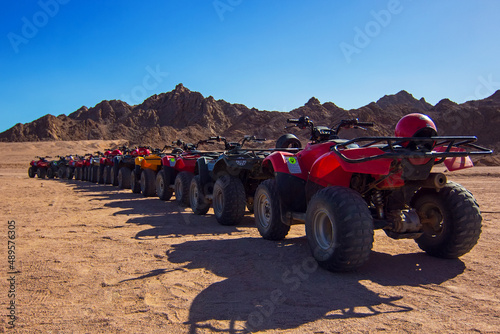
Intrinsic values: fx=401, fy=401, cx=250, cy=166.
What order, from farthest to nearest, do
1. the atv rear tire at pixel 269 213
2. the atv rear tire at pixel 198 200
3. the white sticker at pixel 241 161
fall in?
the atv rear tire at pixel 198 200 → the white sticker at pixel 241 161 → the atv rear tire at pixel 269 213

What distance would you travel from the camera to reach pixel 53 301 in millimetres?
3258

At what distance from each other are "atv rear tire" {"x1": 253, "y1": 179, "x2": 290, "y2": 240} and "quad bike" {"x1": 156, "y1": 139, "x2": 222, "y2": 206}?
338 cm

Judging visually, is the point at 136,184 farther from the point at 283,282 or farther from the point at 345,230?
the point at 345,230

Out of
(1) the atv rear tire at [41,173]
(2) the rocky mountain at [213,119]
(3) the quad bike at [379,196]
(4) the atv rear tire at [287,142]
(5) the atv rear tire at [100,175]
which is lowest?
(1) the atv rear tire at [41,173]

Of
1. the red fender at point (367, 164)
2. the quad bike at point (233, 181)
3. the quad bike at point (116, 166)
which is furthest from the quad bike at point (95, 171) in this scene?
the red fender at point (367, 164)

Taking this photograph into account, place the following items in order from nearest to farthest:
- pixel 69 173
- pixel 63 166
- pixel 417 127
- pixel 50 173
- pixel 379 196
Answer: pixel 417 127 → pixel 379 196 → pixel 69 173 → pixel 63 166 → pixel 50 173

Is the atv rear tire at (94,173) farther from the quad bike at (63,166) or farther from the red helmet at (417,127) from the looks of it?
the red helmet at (417,127)

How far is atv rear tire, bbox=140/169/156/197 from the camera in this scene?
1196 centimetres

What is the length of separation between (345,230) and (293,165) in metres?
1.61

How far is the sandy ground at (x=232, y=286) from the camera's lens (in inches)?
112

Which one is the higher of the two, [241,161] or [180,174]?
[241,161]

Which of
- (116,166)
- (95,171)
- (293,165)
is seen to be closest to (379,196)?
(293,165)

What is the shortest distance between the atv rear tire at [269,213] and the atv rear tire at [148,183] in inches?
275

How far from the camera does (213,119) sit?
7475 centimetres
